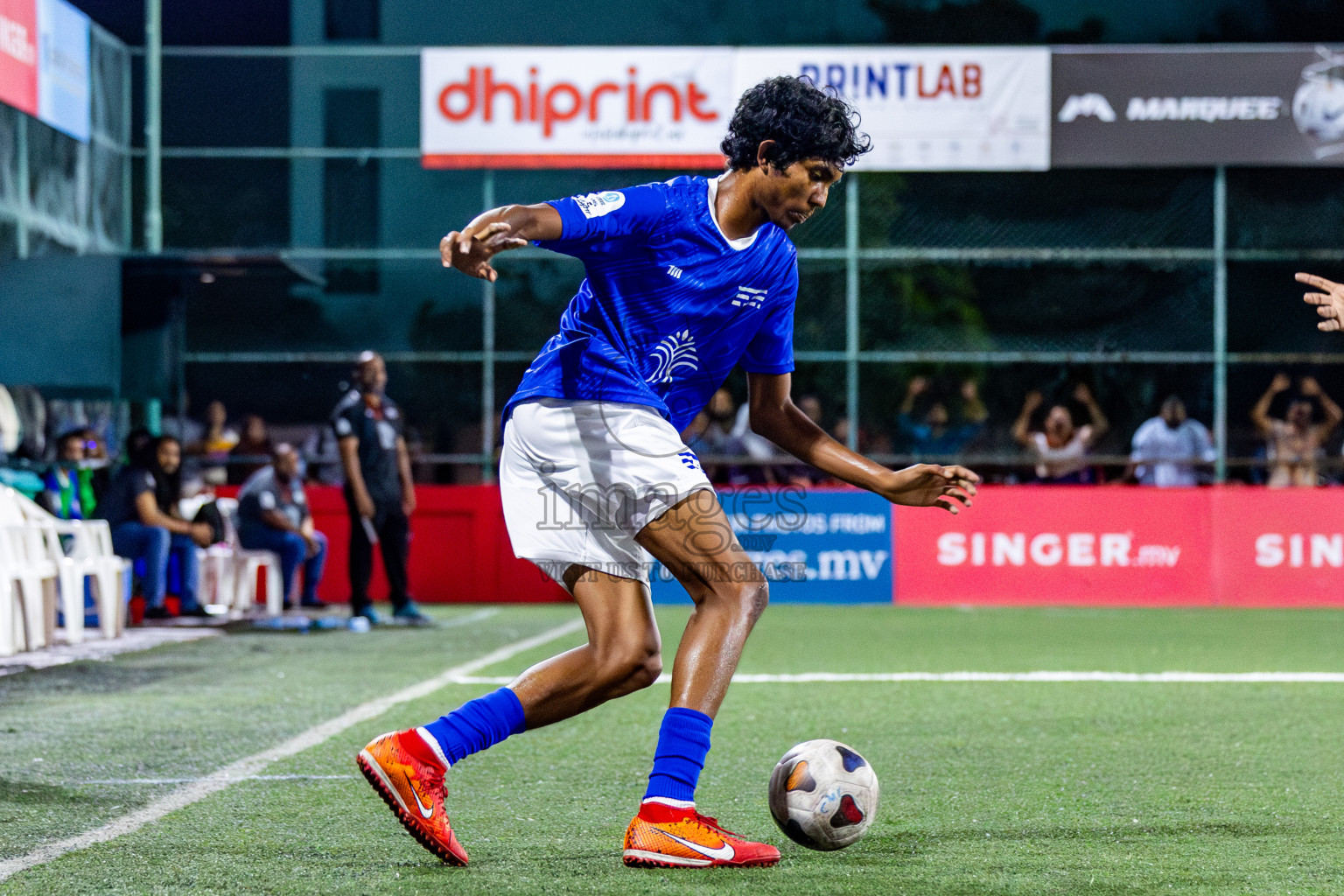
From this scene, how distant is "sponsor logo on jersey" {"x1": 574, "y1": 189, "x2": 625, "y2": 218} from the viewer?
155 inches

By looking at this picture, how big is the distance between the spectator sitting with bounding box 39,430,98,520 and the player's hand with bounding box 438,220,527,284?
8954 mm

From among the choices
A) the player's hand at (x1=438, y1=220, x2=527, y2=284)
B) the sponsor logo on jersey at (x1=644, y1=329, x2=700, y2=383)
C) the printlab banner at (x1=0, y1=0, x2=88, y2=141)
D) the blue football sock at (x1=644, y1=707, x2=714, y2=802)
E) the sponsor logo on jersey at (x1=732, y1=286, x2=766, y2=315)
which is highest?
the printlab banner at (x1=0, y1=0, x2=88, y2=141)

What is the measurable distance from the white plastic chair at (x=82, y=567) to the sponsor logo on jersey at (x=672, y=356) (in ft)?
22.0

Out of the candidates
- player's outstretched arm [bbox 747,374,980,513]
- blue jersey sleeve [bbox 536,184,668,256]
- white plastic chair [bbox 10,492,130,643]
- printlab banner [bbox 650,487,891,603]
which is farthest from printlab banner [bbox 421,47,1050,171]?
blue jersey sleeve [bbox 536,184,668,256]

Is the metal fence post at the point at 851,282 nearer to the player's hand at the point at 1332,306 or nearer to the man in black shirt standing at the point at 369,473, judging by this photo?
the man in black shirt standing at the point at 369,473

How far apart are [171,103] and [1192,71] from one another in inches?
444

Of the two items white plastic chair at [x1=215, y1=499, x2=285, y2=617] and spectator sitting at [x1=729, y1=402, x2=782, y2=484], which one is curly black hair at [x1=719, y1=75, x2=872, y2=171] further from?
spectator sitting at [x1=729, y1=402, x2=782, y2=484]

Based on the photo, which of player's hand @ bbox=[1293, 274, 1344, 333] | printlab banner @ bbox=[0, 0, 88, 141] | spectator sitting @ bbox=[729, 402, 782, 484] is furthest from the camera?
spectator sitting @ bbox=[729, 402, 782, 484]

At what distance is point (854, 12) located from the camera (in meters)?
19.9

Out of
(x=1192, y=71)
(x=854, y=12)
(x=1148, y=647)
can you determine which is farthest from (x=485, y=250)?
(x=854, y=12)

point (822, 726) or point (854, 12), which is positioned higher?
point (854, 12)

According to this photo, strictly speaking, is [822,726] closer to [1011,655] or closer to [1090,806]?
[1090,806]

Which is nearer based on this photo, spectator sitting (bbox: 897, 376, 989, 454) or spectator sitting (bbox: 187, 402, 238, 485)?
spectator sitting (bbox: 187, 402, 238, 485)

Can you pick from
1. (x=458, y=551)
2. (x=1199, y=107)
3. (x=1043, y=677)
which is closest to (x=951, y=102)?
A: (x=1199, y=107)
